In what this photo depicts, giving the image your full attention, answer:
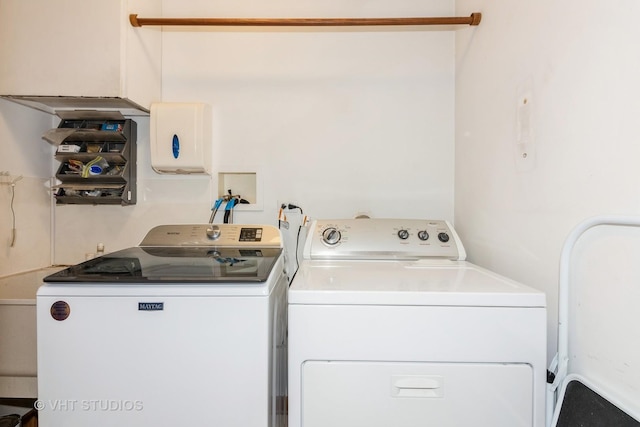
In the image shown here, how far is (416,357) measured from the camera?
88 centimetres

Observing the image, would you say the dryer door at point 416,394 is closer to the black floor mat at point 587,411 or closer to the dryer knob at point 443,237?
the black floor mat at point 587,411

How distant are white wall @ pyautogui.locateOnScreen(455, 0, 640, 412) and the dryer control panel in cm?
18

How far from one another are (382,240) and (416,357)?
0.69m

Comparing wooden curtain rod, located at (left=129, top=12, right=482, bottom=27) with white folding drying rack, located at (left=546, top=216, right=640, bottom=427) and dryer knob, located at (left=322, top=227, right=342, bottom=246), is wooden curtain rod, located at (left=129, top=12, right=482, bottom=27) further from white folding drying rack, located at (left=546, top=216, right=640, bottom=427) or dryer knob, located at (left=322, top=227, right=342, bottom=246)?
white folding drying rack, located at (left=546, top=216, right=640, bottom=427)

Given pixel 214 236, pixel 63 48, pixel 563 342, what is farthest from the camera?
pixel 214 236

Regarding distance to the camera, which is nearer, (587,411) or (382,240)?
(587,411)

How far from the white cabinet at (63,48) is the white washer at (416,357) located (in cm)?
139

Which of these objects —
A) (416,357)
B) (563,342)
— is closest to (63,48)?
(416,357)

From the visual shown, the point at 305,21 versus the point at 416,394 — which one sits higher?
the point at 305,21

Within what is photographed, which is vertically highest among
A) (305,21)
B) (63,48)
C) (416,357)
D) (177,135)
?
(305,21)

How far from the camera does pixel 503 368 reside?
0.87 metres

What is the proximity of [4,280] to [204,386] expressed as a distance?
→ 4.52 feet

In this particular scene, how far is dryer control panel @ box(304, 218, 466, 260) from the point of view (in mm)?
1481

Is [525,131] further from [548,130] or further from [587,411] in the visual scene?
[587,411]
